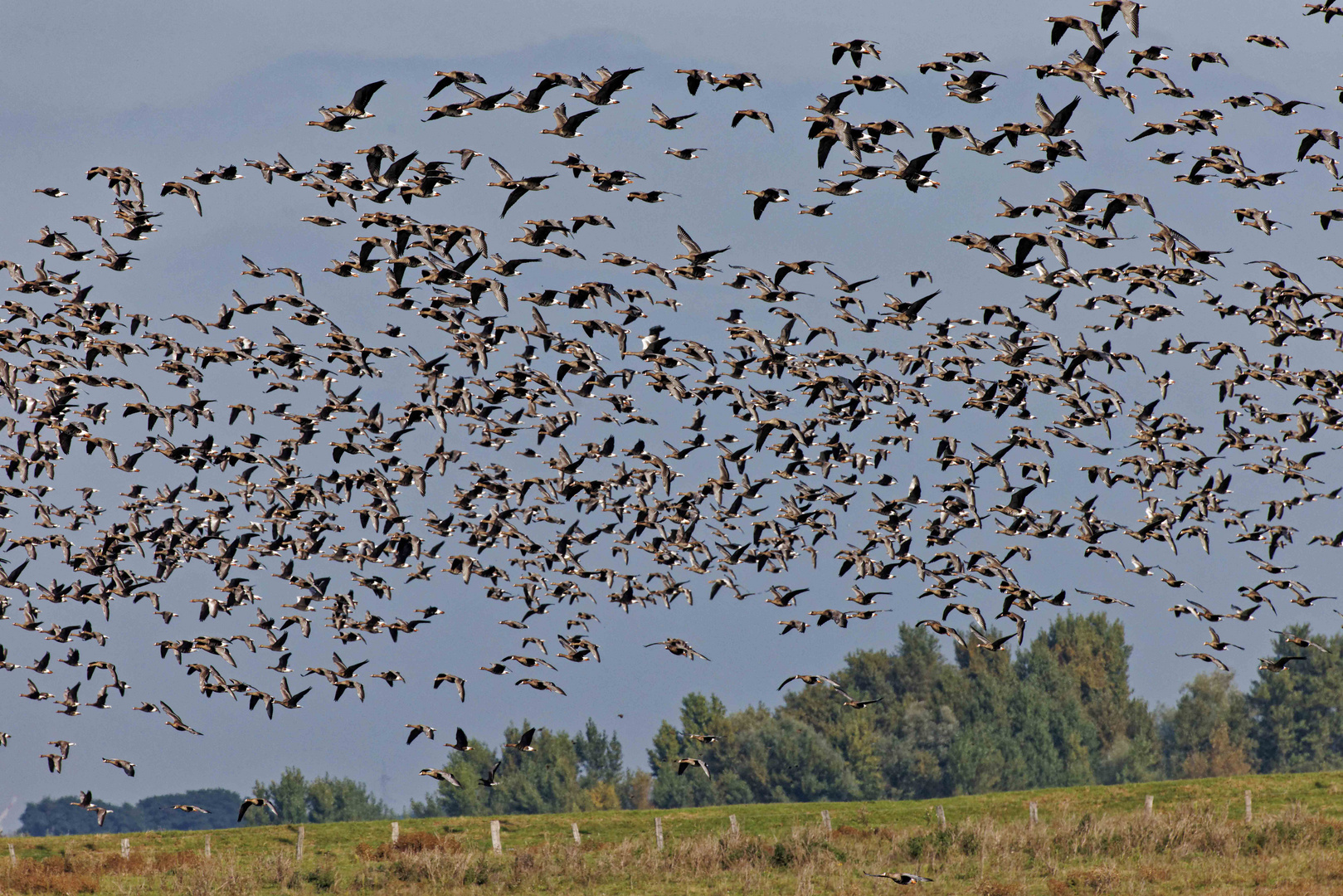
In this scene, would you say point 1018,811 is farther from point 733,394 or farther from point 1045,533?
point 733,394

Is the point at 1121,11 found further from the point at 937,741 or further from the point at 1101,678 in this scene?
the point at 1101,678

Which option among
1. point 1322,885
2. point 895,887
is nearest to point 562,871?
point 895,887

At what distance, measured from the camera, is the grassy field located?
39562 millimetres

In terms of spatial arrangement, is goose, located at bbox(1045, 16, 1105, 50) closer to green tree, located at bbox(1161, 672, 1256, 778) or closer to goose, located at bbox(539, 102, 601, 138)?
goose, located at bbox(539, 102, 601, 138)

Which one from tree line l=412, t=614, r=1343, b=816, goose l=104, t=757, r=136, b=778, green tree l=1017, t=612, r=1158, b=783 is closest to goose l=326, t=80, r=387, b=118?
goose l=104, t=757, r=136, b=778

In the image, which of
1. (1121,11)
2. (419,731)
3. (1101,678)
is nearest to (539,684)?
(419,731)

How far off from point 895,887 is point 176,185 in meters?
27.6

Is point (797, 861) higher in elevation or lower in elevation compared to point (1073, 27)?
lower

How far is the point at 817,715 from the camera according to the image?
12850cm

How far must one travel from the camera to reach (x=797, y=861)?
44.6 meters

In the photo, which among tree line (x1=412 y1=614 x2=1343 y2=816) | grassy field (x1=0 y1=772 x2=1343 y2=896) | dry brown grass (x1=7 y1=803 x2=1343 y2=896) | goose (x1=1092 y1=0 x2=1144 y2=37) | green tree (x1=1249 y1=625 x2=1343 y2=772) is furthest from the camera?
green tree (x1=1249 y1=625 x2=1343 y2=772)

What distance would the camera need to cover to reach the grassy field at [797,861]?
39562 mm

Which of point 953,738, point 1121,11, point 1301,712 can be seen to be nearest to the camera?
point 1121,11

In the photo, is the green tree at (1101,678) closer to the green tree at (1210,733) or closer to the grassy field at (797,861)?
the green tree at (1210,733)
